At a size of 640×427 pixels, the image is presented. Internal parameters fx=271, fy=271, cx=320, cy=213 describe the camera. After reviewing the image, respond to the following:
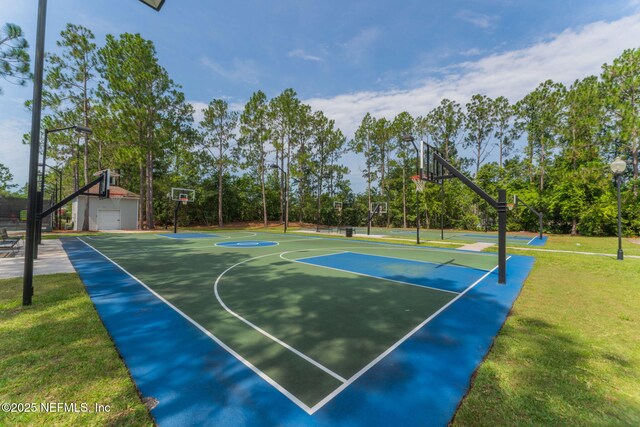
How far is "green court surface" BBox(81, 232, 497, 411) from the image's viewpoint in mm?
3386

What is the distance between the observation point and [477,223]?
33281 millimetres

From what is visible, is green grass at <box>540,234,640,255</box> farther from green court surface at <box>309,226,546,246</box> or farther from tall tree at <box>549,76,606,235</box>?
tall tree at <box>549,76,606,235</box>

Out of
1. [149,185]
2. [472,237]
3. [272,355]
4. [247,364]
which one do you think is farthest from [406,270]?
[149,185]

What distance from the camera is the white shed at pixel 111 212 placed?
89.7ft

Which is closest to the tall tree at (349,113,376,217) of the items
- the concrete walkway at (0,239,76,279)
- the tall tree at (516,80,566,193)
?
the tall tree at (516,80,566,193)

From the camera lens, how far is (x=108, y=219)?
2816 centimetres

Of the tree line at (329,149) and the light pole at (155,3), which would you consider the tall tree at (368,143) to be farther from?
the light pole at (155,3)

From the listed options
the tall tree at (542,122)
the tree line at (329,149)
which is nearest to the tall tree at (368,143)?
the tree line at (329,149)

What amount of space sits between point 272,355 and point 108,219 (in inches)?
1282

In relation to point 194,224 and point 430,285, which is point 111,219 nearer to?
point 194,224

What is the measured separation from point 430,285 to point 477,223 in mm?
30818

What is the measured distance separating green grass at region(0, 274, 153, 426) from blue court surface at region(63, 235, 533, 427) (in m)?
0.18

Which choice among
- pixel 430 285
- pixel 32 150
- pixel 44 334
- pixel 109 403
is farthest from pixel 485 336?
pixel 32 150

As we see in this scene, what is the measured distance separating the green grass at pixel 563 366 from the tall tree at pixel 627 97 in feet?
80.1
